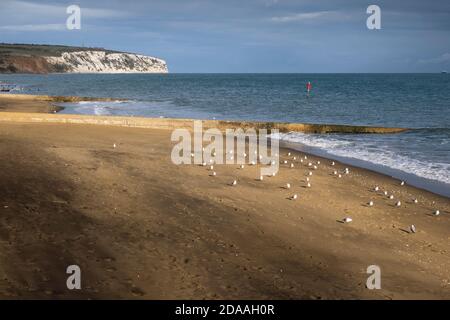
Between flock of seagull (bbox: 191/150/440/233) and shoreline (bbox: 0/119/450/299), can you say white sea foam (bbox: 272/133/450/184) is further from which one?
shoreline (bbox: 0/119/450/299)

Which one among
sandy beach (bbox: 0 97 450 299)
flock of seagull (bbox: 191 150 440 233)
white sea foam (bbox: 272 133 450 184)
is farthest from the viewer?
white sea foam (bbox: 272 133 450 184)

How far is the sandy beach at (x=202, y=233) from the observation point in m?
8.15

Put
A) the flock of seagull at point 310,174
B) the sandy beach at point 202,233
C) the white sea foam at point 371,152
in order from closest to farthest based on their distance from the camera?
the sandy beach at point 202,233 → the flock of seagull at point 310,174 → the white sea foam at point 371,152

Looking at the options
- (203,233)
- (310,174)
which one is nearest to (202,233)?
(203,233)

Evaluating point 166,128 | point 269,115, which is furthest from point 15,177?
point 269,115

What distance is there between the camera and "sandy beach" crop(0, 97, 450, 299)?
26.7 ft

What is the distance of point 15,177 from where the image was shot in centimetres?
1326

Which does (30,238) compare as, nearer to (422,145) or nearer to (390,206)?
(390,206)

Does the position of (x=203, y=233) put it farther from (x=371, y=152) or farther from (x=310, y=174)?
(x=371, y=152)

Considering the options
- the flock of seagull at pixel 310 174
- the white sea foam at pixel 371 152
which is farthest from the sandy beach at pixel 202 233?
the white sea foam at pixel 371 152

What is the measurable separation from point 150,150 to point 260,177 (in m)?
6.43

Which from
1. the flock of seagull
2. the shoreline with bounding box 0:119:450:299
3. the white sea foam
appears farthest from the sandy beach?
the white sea foam

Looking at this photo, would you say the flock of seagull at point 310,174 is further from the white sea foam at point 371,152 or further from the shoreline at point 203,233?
the white sea foam at point 371,152

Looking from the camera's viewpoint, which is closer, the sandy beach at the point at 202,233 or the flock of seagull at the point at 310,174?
the sandy beach at the point at 202,233
